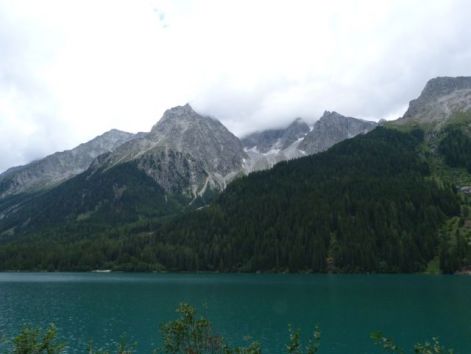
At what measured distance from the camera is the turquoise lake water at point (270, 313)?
57.2m

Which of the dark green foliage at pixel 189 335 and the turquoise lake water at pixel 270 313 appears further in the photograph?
the turquoise lake water at pixel 270 313

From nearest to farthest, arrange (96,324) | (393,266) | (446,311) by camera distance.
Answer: (96,324)
(446,311)
(393,266)

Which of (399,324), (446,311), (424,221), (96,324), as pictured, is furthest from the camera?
(424,221)

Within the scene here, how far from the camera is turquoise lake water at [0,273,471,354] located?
2253 inches

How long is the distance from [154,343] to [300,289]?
67.9 m

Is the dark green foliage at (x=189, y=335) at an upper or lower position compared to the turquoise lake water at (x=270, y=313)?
upper

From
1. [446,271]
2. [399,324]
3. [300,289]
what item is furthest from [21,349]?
[446,271]

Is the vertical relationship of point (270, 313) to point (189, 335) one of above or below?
below

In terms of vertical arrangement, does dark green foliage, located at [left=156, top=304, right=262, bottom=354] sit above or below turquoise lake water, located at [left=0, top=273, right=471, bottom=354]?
above

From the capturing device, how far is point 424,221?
195250 millimetres

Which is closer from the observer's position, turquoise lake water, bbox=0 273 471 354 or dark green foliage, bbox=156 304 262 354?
dark green foliage, bbox=156 304 262 354

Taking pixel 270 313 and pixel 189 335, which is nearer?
pixel 189 335

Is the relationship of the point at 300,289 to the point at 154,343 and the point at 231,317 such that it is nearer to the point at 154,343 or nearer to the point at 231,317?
the point at 231,317

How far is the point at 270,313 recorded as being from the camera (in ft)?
253
